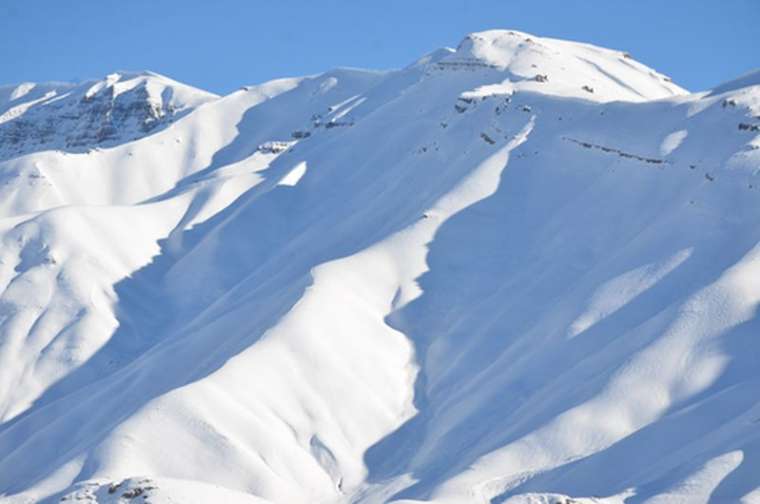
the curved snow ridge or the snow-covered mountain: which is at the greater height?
the curved snow ridge

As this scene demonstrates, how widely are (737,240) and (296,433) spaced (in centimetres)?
3125

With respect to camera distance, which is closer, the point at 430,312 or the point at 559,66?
the point at 430,312

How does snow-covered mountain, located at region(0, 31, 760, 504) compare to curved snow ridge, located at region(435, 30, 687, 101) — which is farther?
curved snow ridge, located at region(435, 30, 687, 101)

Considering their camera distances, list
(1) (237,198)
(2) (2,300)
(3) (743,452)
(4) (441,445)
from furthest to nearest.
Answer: (1) (237,198)
(2) (2,300)
(4) (441,445)
(3) (743,452)

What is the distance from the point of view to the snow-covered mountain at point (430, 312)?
215 ft

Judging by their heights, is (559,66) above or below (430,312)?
above

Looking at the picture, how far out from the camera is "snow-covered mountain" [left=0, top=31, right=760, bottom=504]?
215ft

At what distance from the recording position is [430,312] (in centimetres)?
8844

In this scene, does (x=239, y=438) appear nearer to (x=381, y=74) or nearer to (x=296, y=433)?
Result: (x=296, y=433)

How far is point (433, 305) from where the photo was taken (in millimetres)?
89000

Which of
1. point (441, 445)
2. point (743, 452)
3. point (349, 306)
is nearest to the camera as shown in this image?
point (743, 452)

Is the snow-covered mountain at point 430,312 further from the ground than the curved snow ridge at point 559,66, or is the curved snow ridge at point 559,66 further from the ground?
the curved snow ridge at point 559,66

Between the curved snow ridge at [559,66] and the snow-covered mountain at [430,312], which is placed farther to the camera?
the curved snow ridge at [559,66]

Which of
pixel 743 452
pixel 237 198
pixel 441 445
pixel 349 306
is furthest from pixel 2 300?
pixel 743 452
